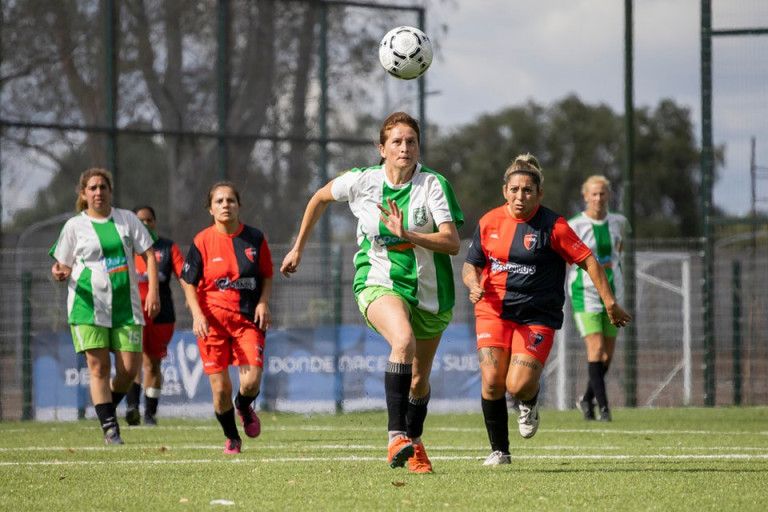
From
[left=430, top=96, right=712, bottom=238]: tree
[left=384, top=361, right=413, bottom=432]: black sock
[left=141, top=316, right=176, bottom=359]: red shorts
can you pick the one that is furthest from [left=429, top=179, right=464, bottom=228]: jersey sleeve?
[left=430, top=96, right=712, bottom=238]: tree

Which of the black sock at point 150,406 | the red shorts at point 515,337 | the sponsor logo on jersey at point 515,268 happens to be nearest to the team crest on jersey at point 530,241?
the sponsor logo on jersey at point 515,268

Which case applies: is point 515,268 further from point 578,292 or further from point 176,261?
point 176,261

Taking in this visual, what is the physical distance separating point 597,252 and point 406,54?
5.38 meters

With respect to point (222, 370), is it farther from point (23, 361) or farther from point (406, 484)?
point (23, 361)

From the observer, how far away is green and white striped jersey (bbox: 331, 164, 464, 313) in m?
8.63

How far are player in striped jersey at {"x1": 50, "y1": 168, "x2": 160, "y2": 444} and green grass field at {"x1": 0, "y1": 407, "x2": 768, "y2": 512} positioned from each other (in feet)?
1.98

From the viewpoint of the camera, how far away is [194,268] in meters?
10.9

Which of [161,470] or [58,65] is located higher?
[58,65]

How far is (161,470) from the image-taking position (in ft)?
29.5

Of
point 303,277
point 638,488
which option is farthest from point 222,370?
point 303,277

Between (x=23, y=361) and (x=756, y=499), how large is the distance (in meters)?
11.6

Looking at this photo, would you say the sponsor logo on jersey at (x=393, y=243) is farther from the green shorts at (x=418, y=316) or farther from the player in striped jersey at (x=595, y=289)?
the player in striped jersey at (x=595, y=289)

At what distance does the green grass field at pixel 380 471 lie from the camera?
7.17m

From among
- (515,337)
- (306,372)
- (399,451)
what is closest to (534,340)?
(515,337)
